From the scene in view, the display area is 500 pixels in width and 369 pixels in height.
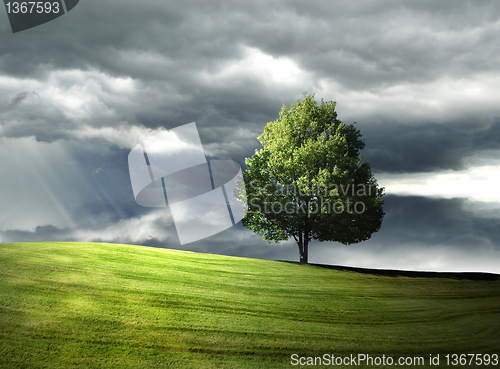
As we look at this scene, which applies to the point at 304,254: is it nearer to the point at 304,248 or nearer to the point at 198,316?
the point at 304,248

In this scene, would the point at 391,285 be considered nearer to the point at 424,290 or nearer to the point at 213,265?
the point at 424,290

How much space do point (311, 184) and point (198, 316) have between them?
15778mm

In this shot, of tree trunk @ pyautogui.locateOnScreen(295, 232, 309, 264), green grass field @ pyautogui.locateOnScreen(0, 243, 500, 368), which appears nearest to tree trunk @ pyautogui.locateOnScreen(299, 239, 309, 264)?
tree trunk @ pyautogui.locateOnScreen(295, 232, 309, 264)

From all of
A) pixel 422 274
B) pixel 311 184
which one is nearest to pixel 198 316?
pixel 311 184

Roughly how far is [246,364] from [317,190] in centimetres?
1714

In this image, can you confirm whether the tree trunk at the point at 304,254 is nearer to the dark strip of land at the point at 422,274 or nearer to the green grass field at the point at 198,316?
the dark strip of land at the point at 422,274

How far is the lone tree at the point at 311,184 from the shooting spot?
2489cm

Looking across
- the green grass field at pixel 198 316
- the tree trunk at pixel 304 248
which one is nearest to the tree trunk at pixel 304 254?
the tree trunk at pixel 304 248

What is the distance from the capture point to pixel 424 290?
20.7m

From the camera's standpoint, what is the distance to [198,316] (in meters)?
11.8

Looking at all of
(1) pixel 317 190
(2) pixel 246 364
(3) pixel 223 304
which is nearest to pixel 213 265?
(3) pixel 223 304

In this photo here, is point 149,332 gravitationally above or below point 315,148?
below

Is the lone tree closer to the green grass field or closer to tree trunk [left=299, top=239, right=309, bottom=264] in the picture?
tree trunk [left=299, top=239, right=309, bottom=264]

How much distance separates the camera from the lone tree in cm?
2489
